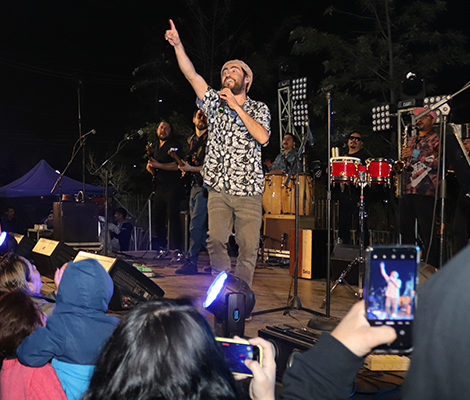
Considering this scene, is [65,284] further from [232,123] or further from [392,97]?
[392,97]

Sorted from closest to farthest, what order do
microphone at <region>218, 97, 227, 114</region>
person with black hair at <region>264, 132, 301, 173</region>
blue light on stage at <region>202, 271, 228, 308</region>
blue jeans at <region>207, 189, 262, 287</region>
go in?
blue light on stage at <region>202, 271, 228, 308</region>, microphone at <region>218, 97, 227, 114</region>, blue jeans at <region>207, 189, 262, 287</region>, person with black hair at <region>264, 132, 301, 173</region>

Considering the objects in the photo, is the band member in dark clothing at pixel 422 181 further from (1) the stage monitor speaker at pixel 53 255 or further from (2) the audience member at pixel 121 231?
(2) the audience member at pixel 121 231

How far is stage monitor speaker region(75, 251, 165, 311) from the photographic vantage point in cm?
453

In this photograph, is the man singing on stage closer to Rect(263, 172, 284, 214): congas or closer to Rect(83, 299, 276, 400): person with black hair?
Rect(83, 299, 276, 400): person with black hair

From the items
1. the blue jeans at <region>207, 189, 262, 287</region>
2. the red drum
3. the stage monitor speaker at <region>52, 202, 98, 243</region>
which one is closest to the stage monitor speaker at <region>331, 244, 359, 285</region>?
the red drum

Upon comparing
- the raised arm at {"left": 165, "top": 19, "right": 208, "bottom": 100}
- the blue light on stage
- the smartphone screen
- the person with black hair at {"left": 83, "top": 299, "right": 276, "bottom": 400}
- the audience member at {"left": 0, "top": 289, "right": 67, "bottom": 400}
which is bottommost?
the audience member at {"left": 0, "top": 289, "right": 67, "bottom": 400}

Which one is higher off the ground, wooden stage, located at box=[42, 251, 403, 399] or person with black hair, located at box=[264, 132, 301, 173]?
person with black hair, located at box=[264, 132, 301, 173]

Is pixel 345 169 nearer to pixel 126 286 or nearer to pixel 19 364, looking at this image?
pixel 126 286

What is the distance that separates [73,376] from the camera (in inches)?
106

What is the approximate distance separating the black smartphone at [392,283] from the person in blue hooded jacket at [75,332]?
72.2 inches

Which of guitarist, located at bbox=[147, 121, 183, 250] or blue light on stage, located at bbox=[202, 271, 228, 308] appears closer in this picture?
blue light on stage, located at bbox=[202, 271, 228, 308]

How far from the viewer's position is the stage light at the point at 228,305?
330cm

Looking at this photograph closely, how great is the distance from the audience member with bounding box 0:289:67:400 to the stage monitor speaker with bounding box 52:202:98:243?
6.06 metres

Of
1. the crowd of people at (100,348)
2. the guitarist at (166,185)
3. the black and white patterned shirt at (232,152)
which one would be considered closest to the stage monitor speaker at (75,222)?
the guitarist at (166,185)
